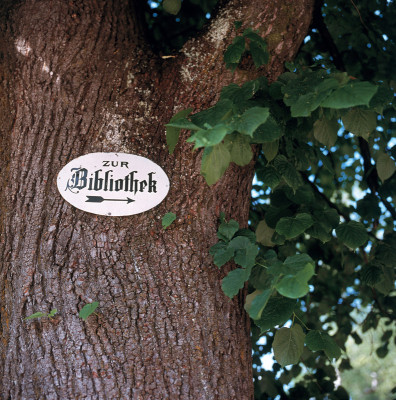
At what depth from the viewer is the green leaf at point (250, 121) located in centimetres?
112

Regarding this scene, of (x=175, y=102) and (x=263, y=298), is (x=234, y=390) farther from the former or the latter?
(x=175, y=102)

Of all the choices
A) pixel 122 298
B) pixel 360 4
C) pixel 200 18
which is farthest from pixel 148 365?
pixel 360 4

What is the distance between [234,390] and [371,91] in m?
0.98

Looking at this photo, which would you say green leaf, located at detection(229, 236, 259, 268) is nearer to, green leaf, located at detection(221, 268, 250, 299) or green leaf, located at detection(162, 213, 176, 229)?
green leaf, located at detection(221, 268, 250, 299)

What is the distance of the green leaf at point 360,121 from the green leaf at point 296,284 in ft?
2.20

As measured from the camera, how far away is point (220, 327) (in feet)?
5.03

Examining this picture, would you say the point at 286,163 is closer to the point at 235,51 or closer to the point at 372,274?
the point at 235,51

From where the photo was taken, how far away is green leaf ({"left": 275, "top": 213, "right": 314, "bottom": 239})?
1691 mm

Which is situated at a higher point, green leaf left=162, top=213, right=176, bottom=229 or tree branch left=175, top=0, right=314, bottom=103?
tree branch left=175, top=0, right=314, bottom=103

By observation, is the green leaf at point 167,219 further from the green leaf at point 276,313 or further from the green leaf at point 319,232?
the green leaf at point 319,232

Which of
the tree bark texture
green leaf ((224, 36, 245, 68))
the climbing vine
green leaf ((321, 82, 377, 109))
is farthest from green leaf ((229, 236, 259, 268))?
green leaf ((224, 36, 245, 68))

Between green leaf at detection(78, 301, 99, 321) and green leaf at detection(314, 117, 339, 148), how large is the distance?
99 centimetres

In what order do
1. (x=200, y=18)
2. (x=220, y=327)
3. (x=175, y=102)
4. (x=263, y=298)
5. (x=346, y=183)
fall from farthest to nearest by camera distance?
(x=346, y=183) < (x=200, y=18) < (x=175, y=102) < (x=220, y=327) < (x=263, y=298)

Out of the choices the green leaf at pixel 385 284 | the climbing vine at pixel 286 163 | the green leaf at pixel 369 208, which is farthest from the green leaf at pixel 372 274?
the green leaf at pixel 369 208
